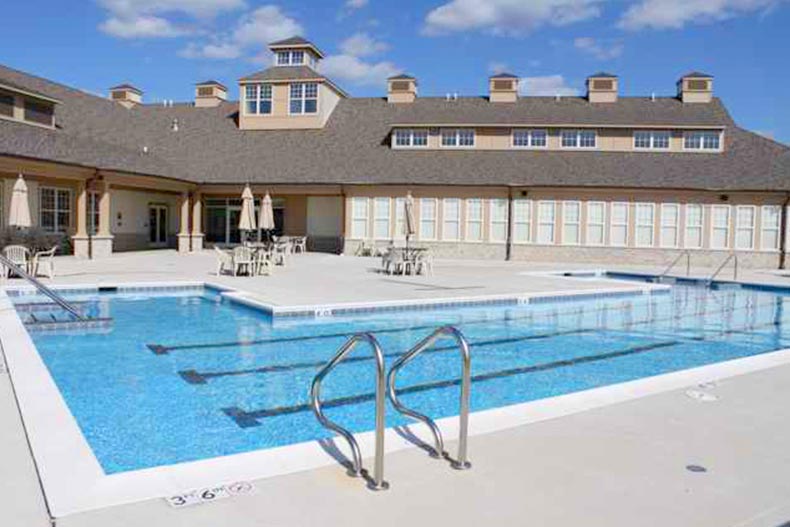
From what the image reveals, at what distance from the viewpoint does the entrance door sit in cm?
3269

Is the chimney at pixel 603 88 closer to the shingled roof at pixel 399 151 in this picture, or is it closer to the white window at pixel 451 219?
the shingled roof at pixel 399 151

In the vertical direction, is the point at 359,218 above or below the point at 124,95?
below

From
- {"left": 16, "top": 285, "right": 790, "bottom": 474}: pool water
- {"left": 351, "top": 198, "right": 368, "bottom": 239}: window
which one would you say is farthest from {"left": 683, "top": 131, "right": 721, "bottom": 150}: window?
{"left": 16, "top": 285, "right": 790, "bottom": 474}: pool water

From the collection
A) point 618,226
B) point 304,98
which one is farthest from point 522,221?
point 304,98

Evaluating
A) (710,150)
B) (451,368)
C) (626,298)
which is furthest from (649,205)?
(451,368)

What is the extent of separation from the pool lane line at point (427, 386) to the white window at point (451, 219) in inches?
725

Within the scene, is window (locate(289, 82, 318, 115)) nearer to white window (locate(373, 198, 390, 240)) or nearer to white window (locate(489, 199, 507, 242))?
white window (locate(373, 198, 390, 240))

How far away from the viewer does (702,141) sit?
3061cm

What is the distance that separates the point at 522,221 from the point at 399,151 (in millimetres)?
6993

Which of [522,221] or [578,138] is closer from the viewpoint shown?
[522,221]

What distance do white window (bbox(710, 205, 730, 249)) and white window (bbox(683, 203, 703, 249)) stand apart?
1.57 feet

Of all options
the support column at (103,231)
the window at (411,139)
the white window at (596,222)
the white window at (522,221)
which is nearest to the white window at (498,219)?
the white window at (522,221)

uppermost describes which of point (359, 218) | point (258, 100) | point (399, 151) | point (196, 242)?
point (258, 100)

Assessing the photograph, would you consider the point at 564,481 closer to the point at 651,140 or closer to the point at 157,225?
the point at 651,140
